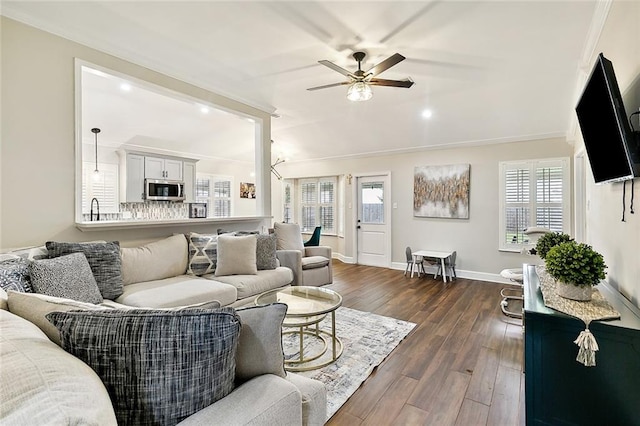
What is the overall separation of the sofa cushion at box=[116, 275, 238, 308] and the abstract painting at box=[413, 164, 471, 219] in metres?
4.07

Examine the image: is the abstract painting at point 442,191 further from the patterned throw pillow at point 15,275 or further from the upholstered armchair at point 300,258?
the patterned throw pillow at point 15,275

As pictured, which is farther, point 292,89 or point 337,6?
point 292,89

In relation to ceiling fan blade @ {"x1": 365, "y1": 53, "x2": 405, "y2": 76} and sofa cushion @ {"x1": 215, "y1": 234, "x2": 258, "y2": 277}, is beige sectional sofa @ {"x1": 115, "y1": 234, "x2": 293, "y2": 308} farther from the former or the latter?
ceiling fan blade @ {"x1": 365, "y1": 53, "x2": 405, "y2": 76}

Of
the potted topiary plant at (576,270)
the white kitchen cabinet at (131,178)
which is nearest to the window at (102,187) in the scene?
the white kitchen cabinet at (131,178)

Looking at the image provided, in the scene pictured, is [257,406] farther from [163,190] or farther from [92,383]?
[163,190]

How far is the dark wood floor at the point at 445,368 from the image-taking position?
191 centimetres

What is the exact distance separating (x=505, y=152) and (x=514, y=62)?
7.02ft

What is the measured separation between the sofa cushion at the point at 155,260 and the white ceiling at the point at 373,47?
1.81m

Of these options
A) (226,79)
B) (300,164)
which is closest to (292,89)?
(226,79)

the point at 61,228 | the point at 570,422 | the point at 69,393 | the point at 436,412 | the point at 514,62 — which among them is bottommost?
the point at 436,412

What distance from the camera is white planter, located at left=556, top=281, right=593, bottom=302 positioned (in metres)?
1.70

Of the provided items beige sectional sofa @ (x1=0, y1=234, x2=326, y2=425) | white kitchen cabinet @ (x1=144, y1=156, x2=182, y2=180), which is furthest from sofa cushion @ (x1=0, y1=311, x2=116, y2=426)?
white kitchen cabinet @ (x1=144, y1=156, x2=182, y2=180)

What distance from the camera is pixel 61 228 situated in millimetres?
2613

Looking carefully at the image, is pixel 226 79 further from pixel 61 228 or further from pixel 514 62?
pixel 514 62
